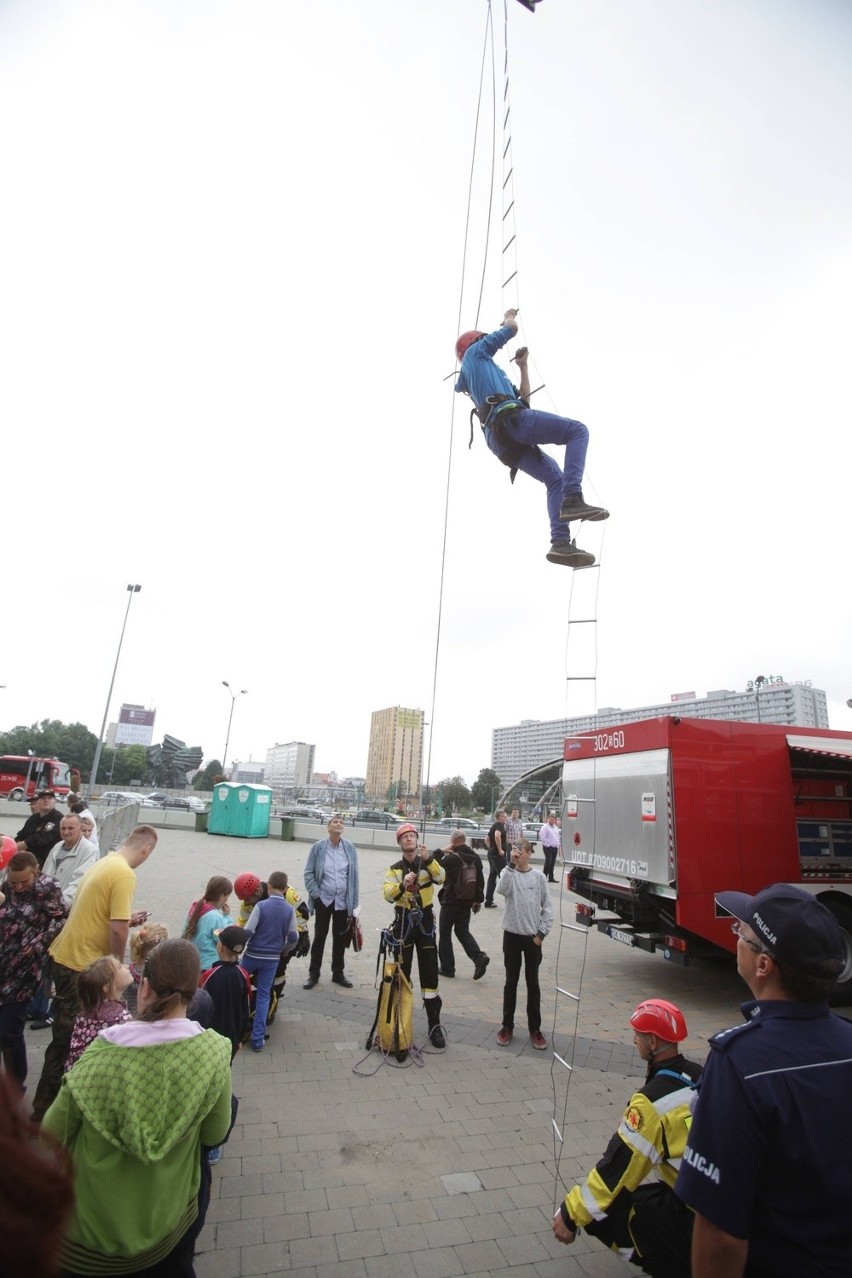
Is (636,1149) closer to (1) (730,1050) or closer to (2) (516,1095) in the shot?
(1) (730,1050)

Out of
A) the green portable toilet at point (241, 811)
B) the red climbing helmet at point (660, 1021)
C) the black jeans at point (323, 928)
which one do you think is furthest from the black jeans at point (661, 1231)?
the green portable toilet at point (241, 811)

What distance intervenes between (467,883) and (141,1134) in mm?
5869

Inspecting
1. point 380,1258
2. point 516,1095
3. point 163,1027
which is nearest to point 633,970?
point 516,1095

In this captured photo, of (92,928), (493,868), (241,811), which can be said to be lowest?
(493,868)

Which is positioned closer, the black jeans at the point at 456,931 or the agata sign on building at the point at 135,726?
the black jeans at the point at 456,931

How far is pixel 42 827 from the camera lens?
7.21 meters

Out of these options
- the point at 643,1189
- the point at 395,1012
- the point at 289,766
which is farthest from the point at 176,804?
the point at 289,766

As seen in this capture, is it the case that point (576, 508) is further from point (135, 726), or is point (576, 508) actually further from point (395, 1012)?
point (135, 726)

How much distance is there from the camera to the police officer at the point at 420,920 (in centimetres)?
542

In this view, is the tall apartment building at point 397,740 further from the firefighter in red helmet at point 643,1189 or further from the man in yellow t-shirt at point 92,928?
the firefighter in red helmet at point 643,1189

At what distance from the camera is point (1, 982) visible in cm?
375

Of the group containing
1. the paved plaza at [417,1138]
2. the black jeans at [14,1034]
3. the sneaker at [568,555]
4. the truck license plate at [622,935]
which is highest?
the sneaker at [568,555]

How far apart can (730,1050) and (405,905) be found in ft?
14.3

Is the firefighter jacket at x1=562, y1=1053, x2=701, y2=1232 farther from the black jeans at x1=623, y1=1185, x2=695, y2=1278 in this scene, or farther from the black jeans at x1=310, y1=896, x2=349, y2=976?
the black jeans at x1=310, y1=896, x2=349, y2=976
